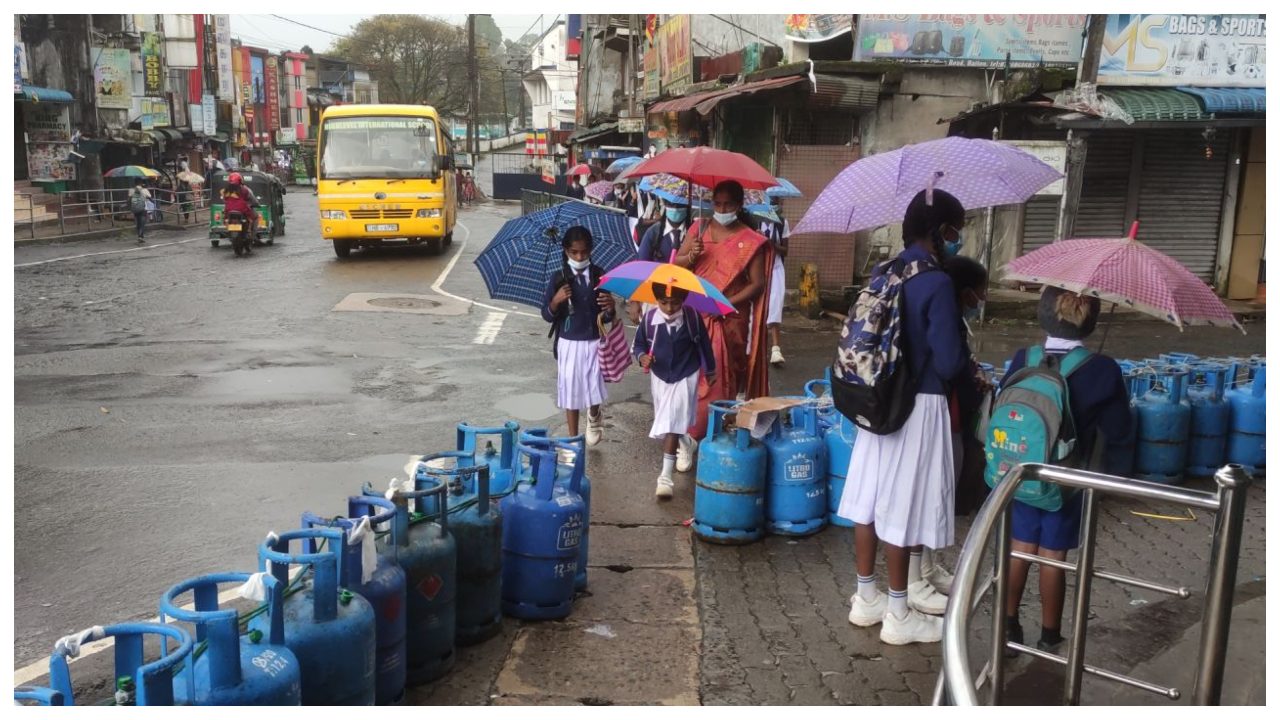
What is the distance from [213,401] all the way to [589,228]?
4.07 meters

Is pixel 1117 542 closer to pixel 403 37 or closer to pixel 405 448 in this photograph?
pixel 405 448

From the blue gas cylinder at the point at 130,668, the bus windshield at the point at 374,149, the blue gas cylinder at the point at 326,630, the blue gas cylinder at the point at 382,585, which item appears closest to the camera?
the blue gas cylinder at the point at 130,668

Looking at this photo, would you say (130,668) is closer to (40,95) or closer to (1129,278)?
(1129,278)

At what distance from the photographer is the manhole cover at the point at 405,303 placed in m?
14.3

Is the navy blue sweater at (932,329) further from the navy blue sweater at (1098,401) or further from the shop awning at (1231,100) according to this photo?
the shop awning at (1231,100)

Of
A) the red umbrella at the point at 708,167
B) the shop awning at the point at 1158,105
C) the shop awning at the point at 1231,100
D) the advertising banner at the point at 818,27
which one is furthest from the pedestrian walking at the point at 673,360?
the shop awning at the point at 1231,100

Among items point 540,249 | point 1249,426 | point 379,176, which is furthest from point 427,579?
point 379,176

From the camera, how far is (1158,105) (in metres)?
12.8

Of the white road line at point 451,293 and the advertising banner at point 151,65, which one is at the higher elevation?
the advertising banner at point 151,65

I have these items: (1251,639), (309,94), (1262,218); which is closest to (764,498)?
(1251,639)

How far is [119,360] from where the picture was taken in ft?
35.1

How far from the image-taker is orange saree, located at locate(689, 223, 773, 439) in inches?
259

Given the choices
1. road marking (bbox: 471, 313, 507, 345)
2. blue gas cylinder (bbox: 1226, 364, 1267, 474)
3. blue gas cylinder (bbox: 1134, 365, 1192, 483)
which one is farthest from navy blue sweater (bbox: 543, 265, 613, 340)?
road marking (bbox: 471, 313, 507, 345)

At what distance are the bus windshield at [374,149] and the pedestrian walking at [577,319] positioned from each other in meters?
14.4
